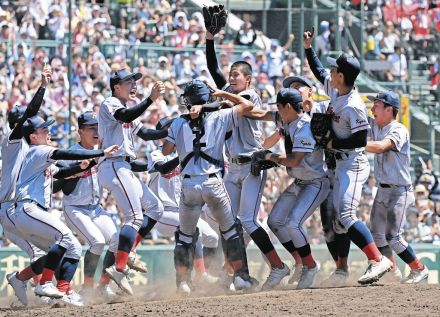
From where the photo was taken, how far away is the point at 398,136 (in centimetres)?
1086

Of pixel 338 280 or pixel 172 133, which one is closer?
pixel 172 133

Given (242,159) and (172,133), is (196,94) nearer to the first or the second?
(172,133)

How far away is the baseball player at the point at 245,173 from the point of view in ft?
35.3

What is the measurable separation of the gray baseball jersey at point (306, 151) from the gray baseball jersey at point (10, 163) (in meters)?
2.43

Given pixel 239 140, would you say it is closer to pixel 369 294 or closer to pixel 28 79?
pixel 369 294

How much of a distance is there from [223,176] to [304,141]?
1.00m

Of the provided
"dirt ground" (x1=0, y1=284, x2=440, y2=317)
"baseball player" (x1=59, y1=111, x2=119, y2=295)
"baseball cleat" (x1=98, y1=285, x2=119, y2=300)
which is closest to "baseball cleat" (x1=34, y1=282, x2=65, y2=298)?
"dirt ground" (x1=0, y1=284, x2=440, y2=317)

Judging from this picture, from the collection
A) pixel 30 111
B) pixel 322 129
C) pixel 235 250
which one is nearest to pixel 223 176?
pixel 235 250

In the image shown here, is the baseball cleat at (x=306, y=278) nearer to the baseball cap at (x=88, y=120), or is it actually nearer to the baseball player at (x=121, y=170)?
the baseball player at (x=121, y=170)

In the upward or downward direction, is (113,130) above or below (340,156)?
above

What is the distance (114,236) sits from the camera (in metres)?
11.4

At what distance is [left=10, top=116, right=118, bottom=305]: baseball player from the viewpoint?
10.3m

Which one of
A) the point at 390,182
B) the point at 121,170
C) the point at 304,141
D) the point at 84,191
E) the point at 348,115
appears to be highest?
the point at 348,115

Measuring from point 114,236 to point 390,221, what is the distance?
2.66 meters
